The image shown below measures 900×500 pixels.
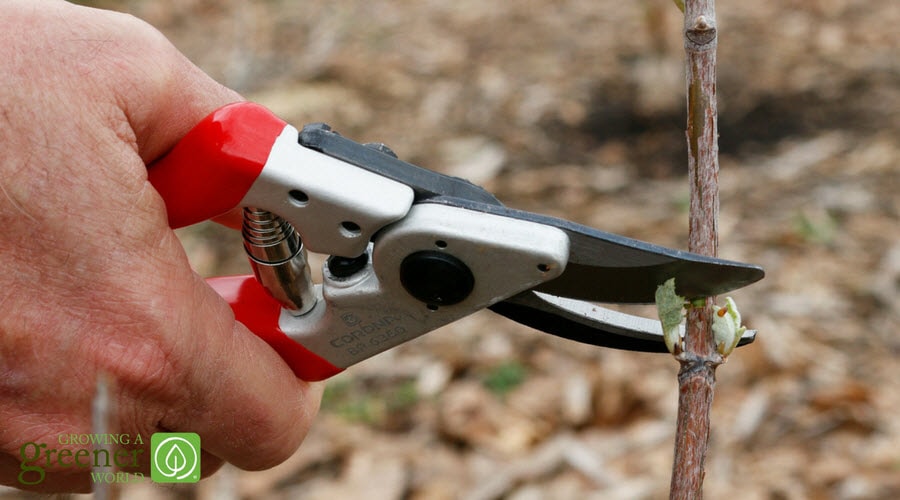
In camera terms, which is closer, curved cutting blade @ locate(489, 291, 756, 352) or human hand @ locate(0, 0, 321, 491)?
human hand @ locate(0, 0, 321, 491)

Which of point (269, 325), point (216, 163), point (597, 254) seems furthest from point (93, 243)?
point (597, 254)

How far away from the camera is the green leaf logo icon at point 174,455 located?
154cm

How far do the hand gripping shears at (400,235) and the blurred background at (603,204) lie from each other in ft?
4.24

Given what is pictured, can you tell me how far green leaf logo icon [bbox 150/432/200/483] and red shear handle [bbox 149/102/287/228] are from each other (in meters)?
0.38

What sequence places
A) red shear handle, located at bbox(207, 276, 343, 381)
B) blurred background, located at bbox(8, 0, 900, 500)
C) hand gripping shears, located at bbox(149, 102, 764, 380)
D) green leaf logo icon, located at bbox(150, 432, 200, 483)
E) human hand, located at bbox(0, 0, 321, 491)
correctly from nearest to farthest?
1. human hand, located at bbox(0, 0, 321, 491)
2. hand gripping shears, located at bbox(149, 102, 764, 380)
3. green leaf logo icon, located at bbox(150, 432, 200, 483)
4. red shear handle, located at bbox(207, 276, 343, 381)
5. blurred background, located at bbox(8, 0, 900, 500)

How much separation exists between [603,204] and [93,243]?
2.82 m

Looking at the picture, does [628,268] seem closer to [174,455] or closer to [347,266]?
[347,266]

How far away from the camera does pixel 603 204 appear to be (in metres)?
3.88

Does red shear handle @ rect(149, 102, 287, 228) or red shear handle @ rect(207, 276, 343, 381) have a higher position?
red shear handle @ rect(149, 102, 287, 228)

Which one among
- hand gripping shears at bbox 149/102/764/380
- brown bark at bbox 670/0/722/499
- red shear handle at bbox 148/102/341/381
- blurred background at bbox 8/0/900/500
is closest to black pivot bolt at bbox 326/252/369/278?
hand gripping shears at bbox 149/102/764/380

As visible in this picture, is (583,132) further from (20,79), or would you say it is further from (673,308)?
(20,79)

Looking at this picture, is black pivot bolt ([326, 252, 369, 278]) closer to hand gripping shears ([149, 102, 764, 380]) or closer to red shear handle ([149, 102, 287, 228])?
hand gripping shears ([149, 102, 764, 380])

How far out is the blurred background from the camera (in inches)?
108

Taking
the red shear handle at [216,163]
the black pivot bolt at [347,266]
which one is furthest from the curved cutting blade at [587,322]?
the red shear handle at [216,163]
